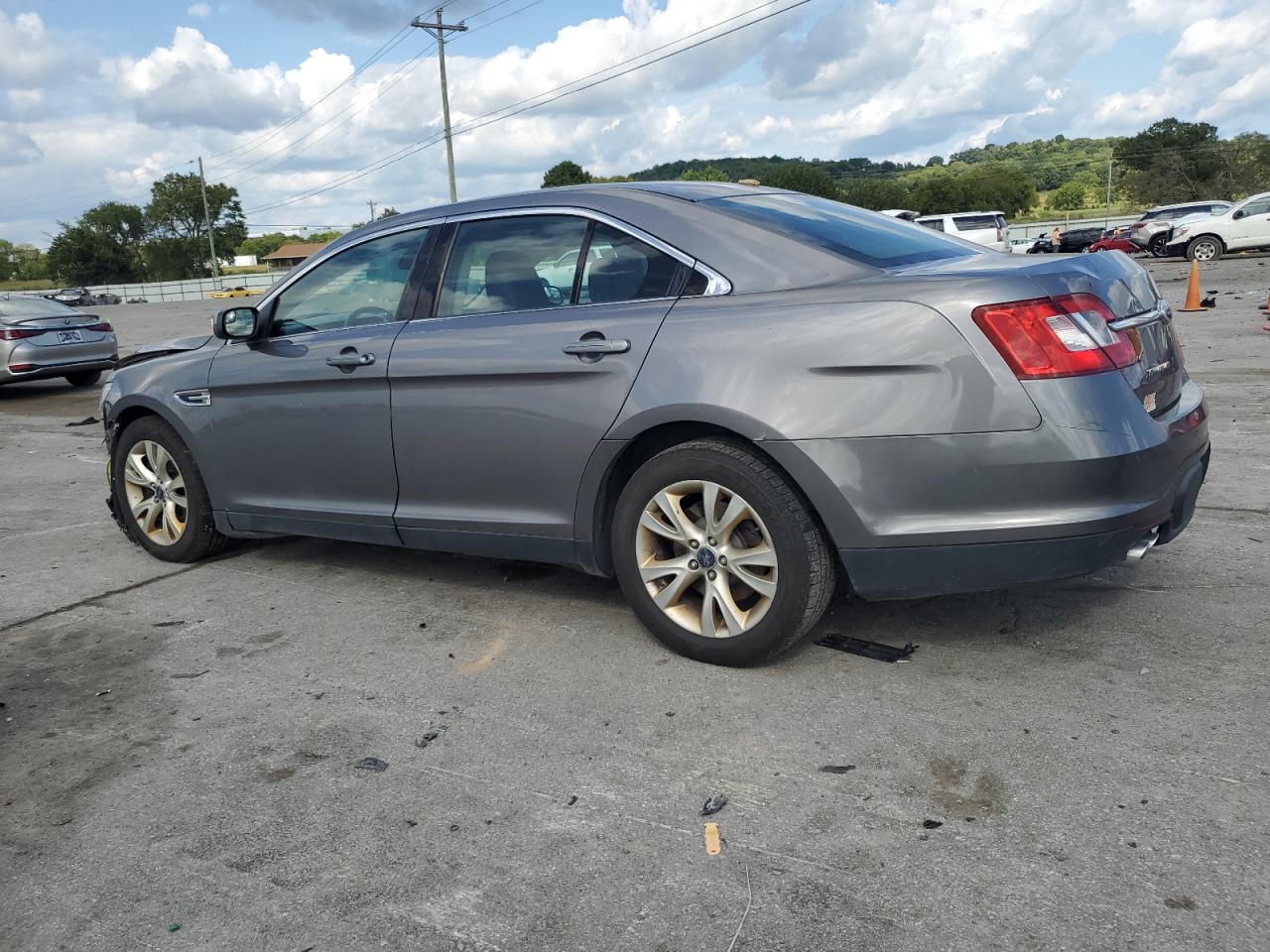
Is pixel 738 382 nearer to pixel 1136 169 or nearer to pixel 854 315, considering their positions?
pixel 854 315

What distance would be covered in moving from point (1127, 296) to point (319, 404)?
319cm

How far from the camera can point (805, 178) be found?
89.4 m

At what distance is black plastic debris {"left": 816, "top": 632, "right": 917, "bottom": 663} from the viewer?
12.4 ft

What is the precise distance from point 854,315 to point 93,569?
4216 millimetres

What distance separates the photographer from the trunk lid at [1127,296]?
130 inches

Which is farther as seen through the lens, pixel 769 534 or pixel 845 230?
pixel 845 230

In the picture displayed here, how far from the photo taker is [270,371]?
484 cm

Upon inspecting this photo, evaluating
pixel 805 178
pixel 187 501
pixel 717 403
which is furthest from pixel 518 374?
pixel 805 178

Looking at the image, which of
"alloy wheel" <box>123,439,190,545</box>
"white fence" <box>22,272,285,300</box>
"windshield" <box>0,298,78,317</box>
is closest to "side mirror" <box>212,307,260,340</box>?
"alloy wheel" <box>123,439,190,545</box>

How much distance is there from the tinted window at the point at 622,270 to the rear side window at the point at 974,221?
27194 mm

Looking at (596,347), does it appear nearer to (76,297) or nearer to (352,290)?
(352,290)

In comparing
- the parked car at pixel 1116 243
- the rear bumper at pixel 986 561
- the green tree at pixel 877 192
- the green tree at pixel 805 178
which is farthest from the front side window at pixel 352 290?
the green tree at pixel 877 192

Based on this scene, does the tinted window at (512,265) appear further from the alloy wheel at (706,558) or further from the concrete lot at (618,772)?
the concrete lot at (618,772)

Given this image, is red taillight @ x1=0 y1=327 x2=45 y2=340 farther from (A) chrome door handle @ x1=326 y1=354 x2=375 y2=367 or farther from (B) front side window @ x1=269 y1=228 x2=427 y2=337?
(A) chrome door handle @ x1=326 y1=354 x2=375 y2=367
